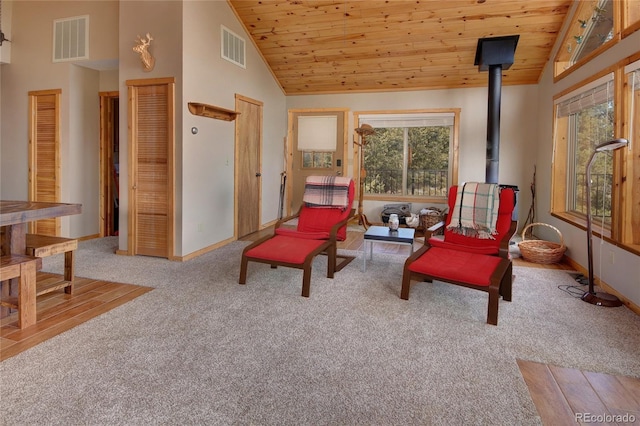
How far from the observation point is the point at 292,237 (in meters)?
3.91

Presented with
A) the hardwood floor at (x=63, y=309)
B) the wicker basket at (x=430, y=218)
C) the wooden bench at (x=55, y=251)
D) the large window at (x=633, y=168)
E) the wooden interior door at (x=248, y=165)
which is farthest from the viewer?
the wicker basket at (x=430, y=218)

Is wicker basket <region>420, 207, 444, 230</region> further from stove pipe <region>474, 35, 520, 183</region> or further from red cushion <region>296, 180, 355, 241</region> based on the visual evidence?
red cushion <region>296, 180, 355, 241</region>

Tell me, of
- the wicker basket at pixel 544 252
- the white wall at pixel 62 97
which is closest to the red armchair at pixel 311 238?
the wicker basket at pixel 544 252

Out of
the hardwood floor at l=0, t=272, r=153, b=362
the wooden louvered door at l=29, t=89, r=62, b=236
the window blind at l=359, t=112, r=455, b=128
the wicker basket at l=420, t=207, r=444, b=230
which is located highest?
the window blind at l=359, t=112, r=455, b=128

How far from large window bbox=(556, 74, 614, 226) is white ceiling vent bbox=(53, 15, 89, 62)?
6.06 meters

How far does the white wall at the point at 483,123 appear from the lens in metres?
6.24

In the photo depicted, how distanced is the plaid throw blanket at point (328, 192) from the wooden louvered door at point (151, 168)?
159 cm

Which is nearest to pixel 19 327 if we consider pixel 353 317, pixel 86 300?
pixel 86 300

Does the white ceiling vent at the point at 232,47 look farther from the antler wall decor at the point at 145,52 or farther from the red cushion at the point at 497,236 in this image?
the red cushion at the point at 497,236

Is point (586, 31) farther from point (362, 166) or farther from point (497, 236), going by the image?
point (362, 166)

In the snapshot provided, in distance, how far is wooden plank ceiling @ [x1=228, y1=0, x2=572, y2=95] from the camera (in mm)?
4891

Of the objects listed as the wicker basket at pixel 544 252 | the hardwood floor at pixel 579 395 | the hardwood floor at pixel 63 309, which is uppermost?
the wicker basket at pixel 544 252

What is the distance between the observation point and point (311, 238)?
3.88 m

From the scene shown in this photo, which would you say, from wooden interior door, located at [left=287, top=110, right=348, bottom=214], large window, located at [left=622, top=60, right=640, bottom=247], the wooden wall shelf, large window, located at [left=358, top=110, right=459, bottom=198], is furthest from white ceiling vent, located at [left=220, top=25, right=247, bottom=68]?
large window, located at [left=622, top=60, right=640, bottom=247]
